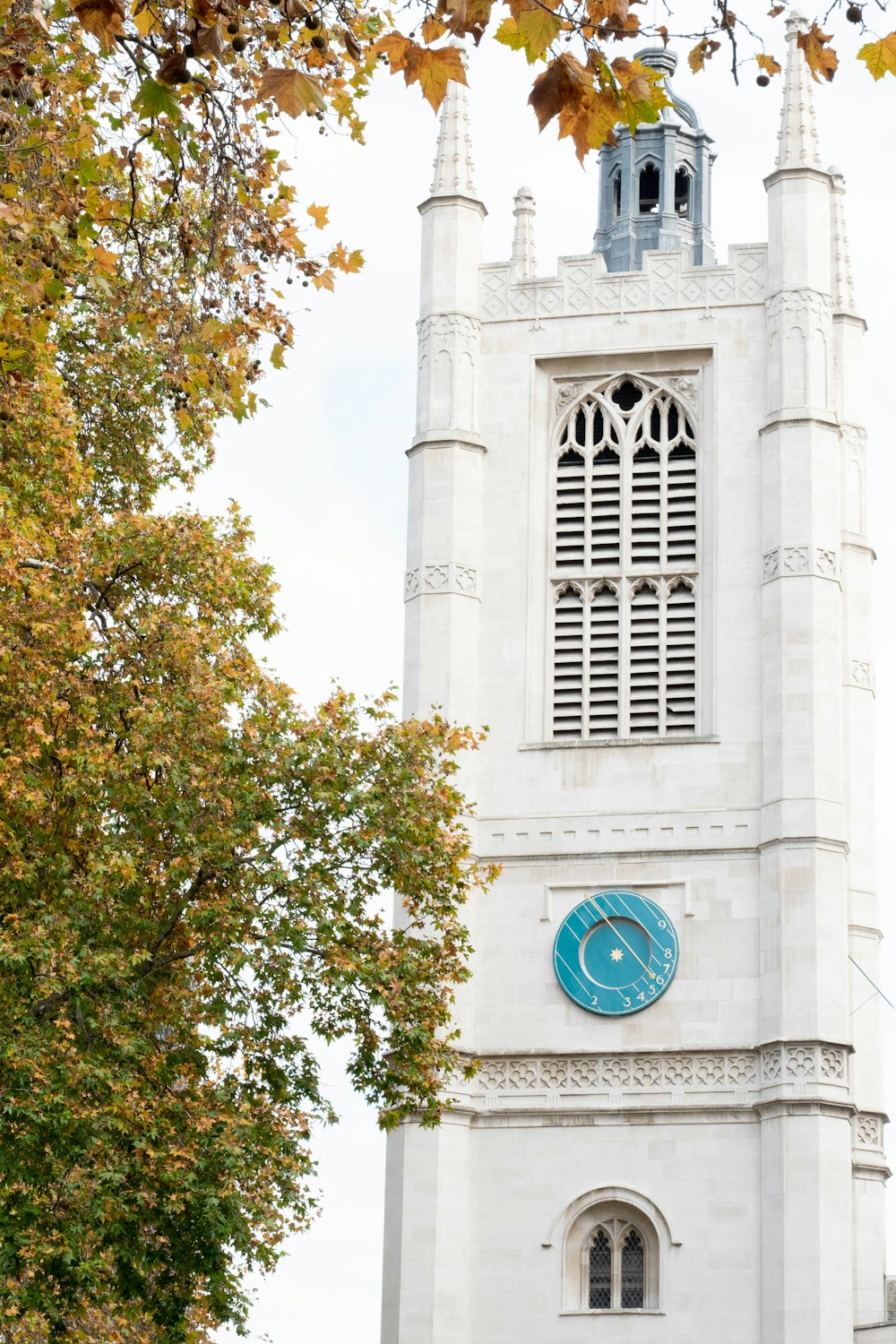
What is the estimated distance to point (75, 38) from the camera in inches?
466

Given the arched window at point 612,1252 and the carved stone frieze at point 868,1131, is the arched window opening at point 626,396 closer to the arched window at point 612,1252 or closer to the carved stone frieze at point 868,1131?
the carved stone frieze at point 868,1131

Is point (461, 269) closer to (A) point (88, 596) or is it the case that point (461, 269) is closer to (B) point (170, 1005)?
(A) point (88, 596)

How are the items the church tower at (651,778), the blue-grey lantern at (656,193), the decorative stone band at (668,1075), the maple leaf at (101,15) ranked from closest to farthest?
the maple leaf at (101,15)
the church tower at (651,778)
the decorative stone band at (668,1075)
the blue-grey lantern at (656,193)

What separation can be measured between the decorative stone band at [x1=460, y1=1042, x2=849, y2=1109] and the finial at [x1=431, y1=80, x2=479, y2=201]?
1301 cm

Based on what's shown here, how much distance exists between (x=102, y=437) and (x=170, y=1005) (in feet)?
24.4

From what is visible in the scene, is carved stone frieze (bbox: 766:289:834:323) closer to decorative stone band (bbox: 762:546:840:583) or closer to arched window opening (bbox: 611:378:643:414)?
arched window opening (bbox: 611:378:643:414)

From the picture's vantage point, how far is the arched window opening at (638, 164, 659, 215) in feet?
125

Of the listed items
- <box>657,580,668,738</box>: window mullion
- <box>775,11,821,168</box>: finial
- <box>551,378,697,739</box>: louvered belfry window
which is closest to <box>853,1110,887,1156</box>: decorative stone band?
<box>551,378,697,739</box>: louvered belfry window

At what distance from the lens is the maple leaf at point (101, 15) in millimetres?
7820

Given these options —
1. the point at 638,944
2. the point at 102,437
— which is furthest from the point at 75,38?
the point at 638,944

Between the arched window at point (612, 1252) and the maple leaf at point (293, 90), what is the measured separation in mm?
24230

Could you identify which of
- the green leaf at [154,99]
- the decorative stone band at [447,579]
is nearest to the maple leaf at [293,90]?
the green leaf at [154,99]

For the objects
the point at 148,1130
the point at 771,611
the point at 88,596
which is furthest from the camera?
the point at 771,611

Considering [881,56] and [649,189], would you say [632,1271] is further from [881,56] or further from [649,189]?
[881,56]
